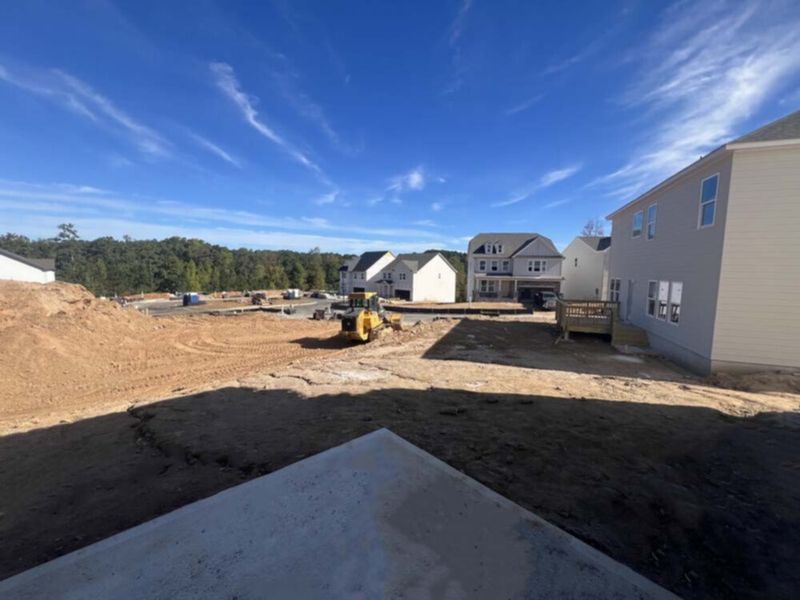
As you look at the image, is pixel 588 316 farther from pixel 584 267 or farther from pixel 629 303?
pixel 584 267

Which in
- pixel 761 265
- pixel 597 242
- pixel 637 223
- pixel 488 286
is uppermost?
pixel 597 242

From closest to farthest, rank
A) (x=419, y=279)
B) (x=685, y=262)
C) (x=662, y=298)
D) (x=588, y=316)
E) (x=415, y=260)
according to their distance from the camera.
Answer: (x=685, y=262) < (x=662, y=298) < (x=588, y=316) < (x=419, y=279) < (x=415, y=260)

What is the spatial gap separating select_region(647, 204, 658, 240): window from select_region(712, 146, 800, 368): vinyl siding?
16.5 feet

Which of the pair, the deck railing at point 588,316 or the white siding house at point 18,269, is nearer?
the deck railing at point 588,316

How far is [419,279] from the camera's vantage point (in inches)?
1869

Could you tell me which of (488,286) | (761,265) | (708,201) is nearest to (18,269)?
(488,286)

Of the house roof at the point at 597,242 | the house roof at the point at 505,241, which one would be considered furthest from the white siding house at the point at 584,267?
the house roof at the point at 505,241

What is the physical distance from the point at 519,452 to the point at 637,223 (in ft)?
52.1

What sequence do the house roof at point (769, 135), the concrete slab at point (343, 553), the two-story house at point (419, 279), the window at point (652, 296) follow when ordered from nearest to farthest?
the concrete slab at point (343, 553)
the house roof at point (769, 135)
the window at point (652, 296)
the two-story house at point (419, 279)

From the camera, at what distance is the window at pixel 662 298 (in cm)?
1330

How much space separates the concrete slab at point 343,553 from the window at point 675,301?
1266 centimetres

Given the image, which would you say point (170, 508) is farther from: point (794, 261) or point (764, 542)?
point (794, 261)

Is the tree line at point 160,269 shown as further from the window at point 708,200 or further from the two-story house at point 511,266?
the window at point 708,200

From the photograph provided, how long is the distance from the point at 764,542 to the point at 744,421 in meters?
4.35
